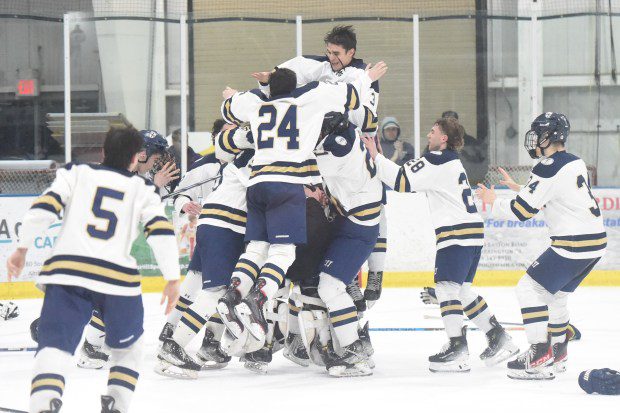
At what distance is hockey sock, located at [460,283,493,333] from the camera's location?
5.85m

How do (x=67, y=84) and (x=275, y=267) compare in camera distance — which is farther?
(x=67, y=84)

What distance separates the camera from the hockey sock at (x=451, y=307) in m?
5.70

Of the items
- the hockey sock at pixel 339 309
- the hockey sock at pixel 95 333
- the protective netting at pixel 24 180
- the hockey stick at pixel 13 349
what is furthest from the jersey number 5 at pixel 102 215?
the protective netting at pixel 24 180

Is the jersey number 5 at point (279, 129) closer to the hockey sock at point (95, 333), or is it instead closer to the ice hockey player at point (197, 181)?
the ice hockey player at point (197, 181)

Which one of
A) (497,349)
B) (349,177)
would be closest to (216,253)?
(349,177)

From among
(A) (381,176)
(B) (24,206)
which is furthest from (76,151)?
(A) (381,176)

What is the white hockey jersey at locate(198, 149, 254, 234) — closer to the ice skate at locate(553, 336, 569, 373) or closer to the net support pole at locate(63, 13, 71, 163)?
the ice skate at locate(553, 336, 569, 373)

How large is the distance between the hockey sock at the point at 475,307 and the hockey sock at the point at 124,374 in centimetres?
233

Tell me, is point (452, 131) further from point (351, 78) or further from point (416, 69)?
point (416, 69)

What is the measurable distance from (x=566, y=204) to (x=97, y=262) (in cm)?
261

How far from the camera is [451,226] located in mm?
5785

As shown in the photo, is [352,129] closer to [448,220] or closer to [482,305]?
[448,220]

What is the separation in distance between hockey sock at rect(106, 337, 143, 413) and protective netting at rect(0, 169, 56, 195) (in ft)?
20.3

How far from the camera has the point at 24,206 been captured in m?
9.61
